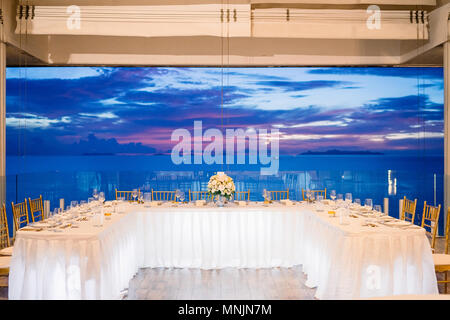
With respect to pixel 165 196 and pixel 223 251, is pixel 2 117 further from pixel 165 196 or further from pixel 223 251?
pixel 165 196

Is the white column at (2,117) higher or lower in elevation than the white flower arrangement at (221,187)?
higher

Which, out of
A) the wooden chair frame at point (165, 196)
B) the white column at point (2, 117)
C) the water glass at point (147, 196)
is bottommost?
the wooden chair frame at point (165, 196)

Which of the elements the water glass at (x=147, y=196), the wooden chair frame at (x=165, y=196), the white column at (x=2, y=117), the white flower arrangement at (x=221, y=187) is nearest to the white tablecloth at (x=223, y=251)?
the water glass at (x=147, y=196)

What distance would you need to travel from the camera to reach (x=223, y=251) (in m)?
4.82

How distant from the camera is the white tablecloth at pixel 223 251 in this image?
3.23m

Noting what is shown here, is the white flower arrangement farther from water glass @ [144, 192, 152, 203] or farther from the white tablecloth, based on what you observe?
water glass @ [144, 192, 152, 203]

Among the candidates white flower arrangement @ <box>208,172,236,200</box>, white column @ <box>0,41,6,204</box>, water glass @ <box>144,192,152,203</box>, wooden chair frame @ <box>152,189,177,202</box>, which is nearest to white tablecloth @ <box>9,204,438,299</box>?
water glass @ <box>144,192,152,203</box>

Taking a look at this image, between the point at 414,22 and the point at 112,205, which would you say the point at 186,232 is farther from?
the point at 414,22

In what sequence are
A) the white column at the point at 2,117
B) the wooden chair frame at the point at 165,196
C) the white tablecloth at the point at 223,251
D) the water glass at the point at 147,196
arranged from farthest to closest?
the wooden chair frame at the point at 165,196 → the white column at the point at 2,117 → the water glass at the point at 147,196 → the white tablecloth at the point at 223,251

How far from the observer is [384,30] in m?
6.33

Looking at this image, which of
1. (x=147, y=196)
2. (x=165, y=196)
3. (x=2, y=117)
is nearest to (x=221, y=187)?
(x=147, y=196)

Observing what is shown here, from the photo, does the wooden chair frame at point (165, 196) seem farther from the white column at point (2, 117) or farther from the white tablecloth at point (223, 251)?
the white column at point (2, 117)

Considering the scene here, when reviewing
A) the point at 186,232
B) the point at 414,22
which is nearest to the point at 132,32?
the point at 186,232

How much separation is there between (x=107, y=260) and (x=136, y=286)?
86 cm
